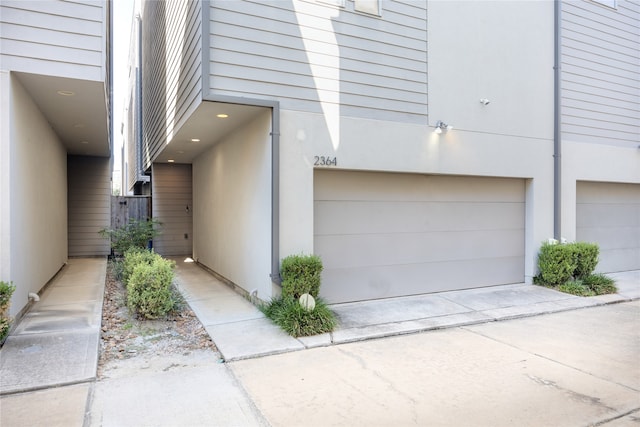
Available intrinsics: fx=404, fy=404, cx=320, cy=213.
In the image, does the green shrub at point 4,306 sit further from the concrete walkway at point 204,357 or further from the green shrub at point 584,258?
the green shrub at point 584,258

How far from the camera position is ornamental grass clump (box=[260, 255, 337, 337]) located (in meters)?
4.86

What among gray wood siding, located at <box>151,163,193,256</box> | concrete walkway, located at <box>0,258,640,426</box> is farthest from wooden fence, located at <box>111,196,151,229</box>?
concrete walkway, located at <box>0,258,640,426</box>

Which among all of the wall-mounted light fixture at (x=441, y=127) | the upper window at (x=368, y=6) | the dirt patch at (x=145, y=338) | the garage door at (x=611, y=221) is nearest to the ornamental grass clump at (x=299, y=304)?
the dirt patch at (x=145, y=338)

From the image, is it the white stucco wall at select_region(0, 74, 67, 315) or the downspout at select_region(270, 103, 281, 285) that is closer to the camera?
the white stucco wall at select_region(0, 74, 67, 315)

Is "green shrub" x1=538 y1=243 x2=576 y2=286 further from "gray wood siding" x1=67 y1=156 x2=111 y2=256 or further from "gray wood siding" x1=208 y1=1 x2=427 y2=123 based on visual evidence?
"gray wood siding" x1=67 y1=156 x2=111 y2=256

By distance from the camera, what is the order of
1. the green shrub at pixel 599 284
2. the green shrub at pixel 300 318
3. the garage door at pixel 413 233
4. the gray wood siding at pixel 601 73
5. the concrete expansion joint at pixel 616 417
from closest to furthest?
1. the concrete expansion joint at pixel 616 417
2. the green shrub at pixel 300 318
3. the garage door at pixel 413 233
4. the green shrub at pixel 599 284
5. the gray wood siding at pixel 601 73

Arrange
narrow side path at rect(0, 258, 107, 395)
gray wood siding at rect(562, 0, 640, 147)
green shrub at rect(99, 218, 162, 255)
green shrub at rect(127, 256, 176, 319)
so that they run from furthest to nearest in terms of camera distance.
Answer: green shrub at rect(99, 218, 162, 255) → gray wood siding at rect(562, 0, 640, 147) → green shrub at rect(127, 256, 176, 319) → narrow side path at rect(0, 258, 107, 395)

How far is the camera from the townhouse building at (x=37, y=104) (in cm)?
445

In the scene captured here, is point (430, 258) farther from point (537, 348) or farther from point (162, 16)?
point (162, 16)

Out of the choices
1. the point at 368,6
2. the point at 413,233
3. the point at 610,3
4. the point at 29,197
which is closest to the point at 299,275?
the point at 413,233

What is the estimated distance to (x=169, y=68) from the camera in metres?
7.75

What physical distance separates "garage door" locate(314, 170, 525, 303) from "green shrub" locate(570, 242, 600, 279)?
904 mm

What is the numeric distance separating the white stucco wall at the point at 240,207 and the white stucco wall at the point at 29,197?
9.61 feet

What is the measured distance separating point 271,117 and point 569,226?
6.47 meters
